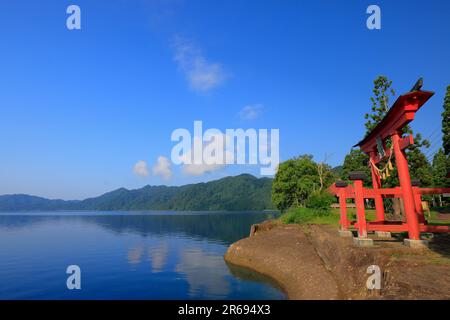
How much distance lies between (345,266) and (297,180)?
1634 inches

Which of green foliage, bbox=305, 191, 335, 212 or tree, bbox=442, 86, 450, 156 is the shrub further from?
tree, bbox=442, 86, 450, 156

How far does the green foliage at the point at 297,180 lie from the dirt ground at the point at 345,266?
27.9 meters

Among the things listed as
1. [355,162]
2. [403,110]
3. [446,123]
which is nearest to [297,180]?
[355,162]

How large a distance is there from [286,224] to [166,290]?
20362 millimetres

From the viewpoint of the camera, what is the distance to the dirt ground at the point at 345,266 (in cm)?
925

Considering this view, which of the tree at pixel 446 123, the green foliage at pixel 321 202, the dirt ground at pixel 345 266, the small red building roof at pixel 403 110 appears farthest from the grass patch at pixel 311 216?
the small red building roof at pixel 403 110

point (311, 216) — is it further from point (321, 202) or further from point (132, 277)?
point (132, 277)

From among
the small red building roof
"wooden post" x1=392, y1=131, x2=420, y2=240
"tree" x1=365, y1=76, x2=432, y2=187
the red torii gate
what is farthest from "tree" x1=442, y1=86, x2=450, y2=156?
"wooden post" x1=392, y1=131, x2=420, y2=240

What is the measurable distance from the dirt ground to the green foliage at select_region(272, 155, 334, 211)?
1098 inches

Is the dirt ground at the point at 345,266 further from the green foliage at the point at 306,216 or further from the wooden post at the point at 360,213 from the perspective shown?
the green foliage at the point at 306,216

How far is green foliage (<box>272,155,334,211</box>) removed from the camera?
53312 mm

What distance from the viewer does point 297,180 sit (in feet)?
179

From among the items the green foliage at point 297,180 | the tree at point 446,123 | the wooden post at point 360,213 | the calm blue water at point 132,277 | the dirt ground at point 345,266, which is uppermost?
the tree at point 446,123
